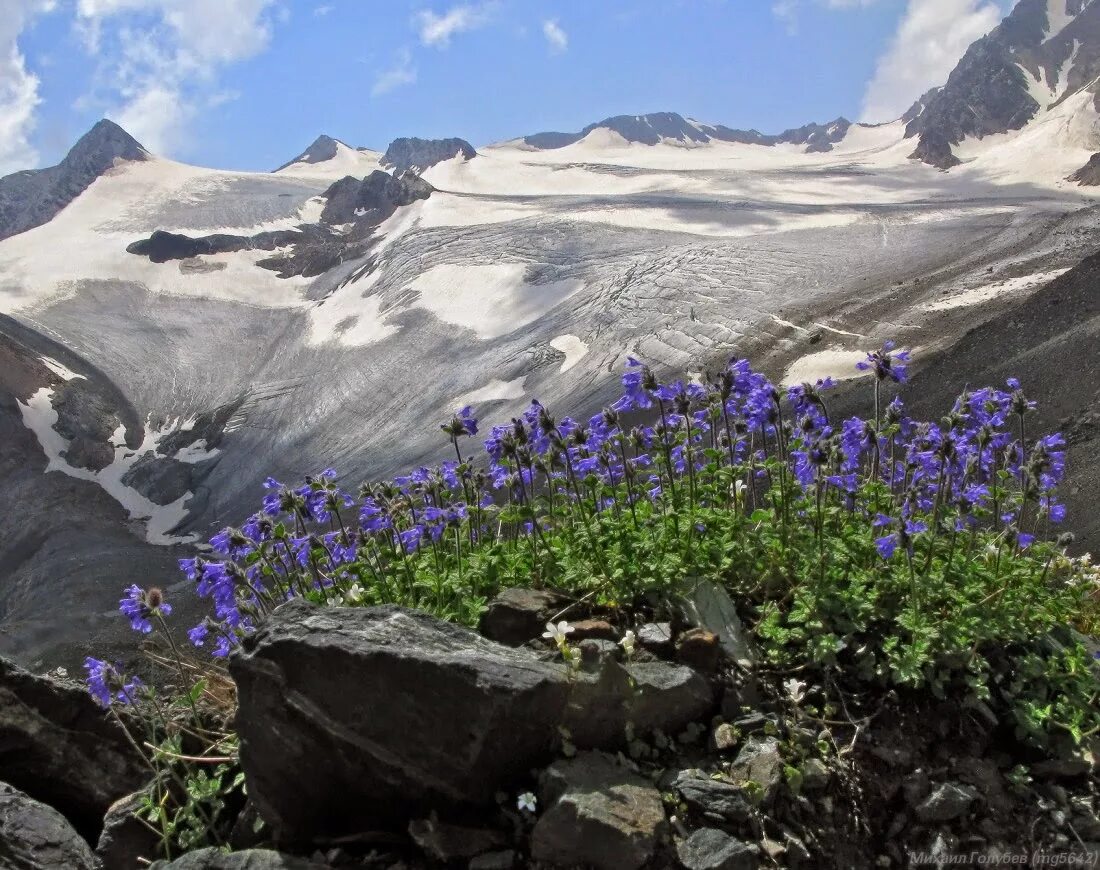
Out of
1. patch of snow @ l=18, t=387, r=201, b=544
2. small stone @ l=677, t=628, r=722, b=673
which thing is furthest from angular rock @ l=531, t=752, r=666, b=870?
patch of snow @ l=18, t=387, r=201, b=544

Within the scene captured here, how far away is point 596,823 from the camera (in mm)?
3299

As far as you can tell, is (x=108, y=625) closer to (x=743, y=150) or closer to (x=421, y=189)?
(x=421, y=189)

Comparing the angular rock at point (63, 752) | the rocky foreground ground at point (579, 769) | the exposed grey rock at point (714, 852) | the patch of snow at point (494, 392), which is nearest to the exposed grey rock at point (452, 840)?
the rocky foreground ground at point (579, 769)

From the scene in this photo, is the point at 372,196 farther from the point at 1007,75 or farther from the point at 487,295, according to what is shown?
the point at 1007,75

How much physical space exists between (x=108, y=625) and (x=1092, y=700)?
24600 millimetres

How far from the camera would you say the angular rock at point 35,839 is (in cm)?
385

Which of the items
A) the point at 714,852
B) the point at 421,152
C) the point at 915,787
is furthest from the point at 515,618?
the point at 421,152

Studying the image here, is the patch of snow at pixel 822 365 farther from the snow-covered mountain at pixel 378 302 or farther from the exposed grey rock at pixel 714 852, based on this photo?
the exposed grey rock at pixel 714 852

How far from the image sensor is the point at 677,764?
3.69 m

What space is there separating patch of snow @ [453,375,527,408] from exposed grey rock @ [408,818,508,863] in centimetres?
2900

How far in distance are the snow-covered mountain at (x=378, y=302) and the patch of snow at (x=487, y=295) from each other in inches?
6.1

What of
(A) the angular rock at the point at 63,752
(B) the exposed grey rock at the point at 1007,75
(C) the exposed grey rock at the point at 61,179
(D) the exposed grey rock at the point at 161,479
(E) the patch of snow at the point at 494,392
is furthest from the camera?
(B) the exposed grey rock at the point at 1007,75

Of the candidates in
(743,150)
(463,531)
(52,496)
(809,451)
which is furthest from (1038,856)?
(743,150)

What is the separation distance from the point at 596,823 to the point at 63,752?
9.86 feet
